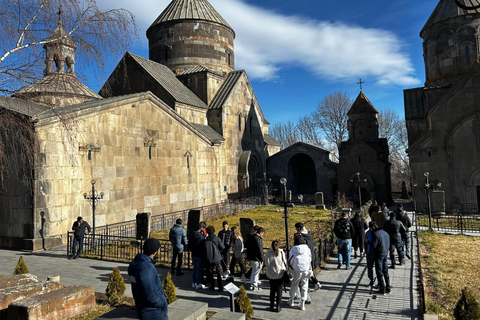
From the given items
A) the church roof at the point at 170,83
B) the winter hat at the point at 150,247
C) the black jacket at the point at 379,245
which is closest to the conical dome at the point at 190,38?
the church roof at the point at 170,83

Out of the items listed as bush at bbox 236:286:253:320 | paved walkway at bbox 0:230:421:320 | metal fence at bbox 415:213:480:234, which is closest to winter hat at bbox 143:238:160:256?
paved walkway at bbox 0:230:421:320

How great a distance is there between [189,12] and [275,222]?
742 inches

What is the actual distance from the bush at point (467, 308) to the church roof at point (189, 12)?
26.1 m

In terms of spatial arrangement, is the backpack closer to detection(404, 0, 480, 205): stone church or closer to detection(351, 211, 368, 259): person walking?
detection(351, 211, 368, 259): person walking

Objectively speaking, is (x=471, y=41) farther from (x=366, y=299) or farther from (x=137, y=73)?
(x=366, y=299)

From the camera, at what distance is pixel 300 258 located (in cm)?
679

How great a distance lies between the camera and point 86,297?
6691 mm

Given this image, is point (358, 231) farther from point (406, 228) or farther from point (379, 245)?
point (379, 245)

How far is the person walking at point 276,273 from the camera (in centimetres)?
663

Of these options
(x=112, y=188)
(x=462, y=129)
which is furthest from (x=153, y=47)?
(x=462, y=129)

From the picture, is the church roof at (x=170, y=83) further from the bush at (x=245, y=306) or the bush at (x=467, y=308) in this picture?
the bush at (x=467, y=308)

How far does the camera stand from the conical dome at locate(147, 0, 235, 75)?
26984 millimetres

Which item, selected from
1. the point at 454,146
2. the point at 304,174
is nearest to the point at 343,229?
the point at 454,146

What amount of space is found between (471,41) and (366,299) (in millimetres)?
26382
